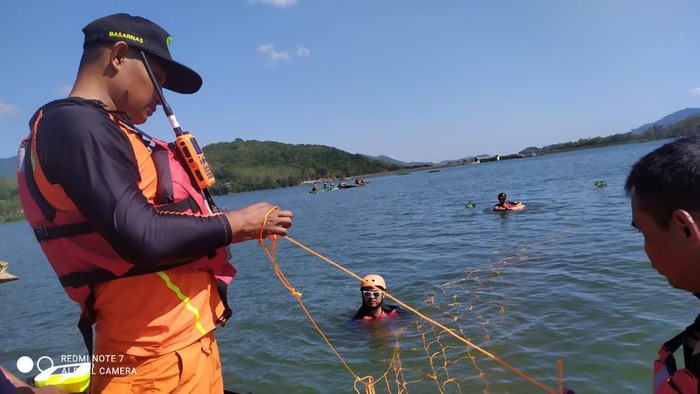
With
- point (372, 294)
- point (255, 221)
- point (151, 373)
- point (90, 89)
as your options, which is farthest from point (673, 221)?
point (372, 294)

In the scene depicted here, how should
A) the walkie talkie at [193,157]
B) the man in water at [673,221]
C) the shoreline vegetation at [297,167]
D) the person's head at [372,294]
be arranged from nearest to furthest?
the man in water at [673,221] < the walkie talkie at [193,157] < the person's head at [372,294] < the shoreline vegetation at [297,167]

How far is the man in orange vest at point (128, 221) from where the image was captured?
178cm

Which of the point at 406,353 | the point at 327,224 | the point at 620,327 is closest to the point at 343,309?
the point at 406,353

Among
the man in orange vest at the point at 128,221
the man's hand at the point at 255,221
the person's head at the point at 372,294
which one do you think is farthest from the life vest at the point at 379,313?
the man's hand at the point at 255,221

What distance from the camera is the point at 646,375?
600cm

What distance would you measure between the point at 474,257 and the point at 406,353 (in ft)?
24.4

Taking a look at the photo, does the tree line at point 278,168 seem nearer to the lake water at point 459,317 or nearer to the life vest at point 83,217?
the lake water at point 459,317

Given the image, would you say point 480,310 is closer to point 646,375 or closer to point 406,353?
point 406,353

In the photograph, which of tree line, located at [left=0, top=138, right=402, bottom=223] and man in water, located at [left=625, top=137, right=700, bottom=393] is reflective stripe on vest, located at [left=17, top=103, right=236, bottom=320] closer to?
man in water, located at [left=625, top=137, right=700, bottom=393]

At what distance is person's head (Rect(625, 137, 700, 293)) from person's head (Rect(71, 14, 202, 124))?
239cm

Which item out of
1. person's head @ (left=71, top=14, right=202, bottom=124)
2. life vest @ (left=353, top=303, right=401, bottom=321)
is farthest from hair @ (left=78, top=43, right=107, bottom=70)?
life vest @ (left=353, top=303, right=401, bottom=321)

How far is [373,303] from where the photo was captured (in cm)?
898

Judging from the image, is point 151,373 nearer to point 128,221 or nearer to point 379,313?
point 128,221

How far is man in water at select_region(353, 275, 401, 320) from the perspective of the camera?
29.1ft
